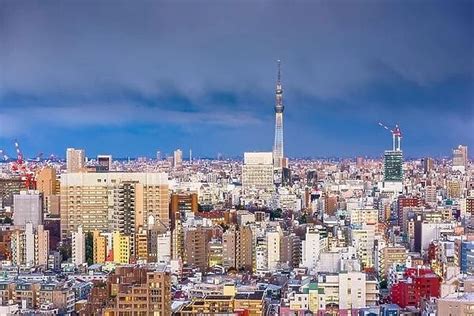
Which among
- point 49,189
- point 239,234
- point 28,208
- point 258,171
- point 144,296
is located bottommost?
point 144,296

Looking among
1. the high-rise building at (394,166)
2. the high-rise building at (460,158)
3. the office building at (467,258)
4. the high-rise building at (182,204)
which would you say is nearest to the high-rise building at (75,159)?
the high-rise building at (182,204)

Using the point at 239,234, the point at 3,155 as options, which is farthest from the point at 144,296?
the point at 239,234

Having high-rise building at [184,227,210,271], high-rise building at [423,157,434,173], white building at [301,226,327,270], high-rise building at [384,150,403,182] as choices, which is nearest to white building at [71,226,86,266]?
high-rise building at [184,227,210,271]

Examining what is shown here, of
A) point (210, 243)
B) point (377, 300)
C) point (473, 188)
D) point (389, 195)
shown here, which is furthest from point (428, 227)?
point (377, 300)

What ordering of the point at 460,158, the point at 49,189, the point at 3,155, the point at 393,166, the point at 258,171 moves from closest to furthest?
1. the point at 3,155
2. the point at 460,158
3. the point at 393,166
4. the point at 49,189
5. the point at 258,171

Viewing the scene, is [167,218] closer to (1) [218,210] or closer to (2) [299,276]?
(1) [218,210]

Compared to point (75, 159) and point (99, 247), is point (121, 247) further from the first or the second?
point (75, 159)

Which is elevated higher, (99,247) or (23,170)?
(23,170)
